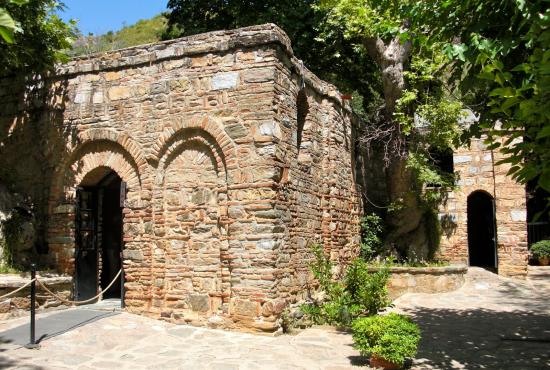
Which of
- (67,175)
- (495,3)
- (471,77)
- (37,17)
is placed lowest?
(67,175)

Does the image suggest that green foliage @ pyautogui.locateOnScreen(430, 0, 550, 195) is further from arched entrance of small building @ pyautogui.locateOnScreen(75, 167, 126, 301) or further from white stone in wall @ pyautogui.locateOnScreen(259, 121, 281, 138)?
arched entrance of small building @ pyautogui.locateOnScreen(75, 167, 126, 301)

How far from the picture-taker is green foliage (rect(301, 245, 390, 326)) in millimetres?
8250

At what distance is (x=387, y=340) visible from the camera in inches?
227

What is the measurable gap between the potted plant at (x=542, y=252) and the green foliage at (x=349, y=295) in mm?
9295

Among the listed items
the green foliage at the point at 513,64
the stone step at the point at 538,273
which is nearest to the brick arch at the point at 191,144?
the green foliage at the point at 513,64

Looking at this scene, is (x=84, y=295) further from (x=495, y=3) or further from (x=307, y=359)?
(x=495, y=3)

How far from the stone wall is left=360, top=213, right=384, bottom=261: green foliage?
2.51m

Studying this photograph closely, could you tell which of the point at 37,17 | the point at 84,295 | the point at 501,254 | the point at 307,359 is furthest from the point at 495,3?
the point at 501,254

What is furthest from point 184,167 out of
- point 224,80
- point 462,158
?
point 462,158

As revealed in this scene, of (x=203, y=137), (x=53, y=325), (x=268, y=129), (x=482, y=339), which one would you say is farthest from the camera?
(x=203, y=137)

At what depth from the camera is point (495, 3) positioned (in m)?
4.98

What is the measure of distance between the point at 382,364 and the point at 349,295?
2605 mm

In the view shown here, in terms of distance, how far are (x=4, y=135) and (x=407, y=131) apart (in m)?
8.38

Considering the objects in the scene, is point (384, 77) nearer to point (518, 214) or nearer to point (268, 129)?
point (518, 214)
